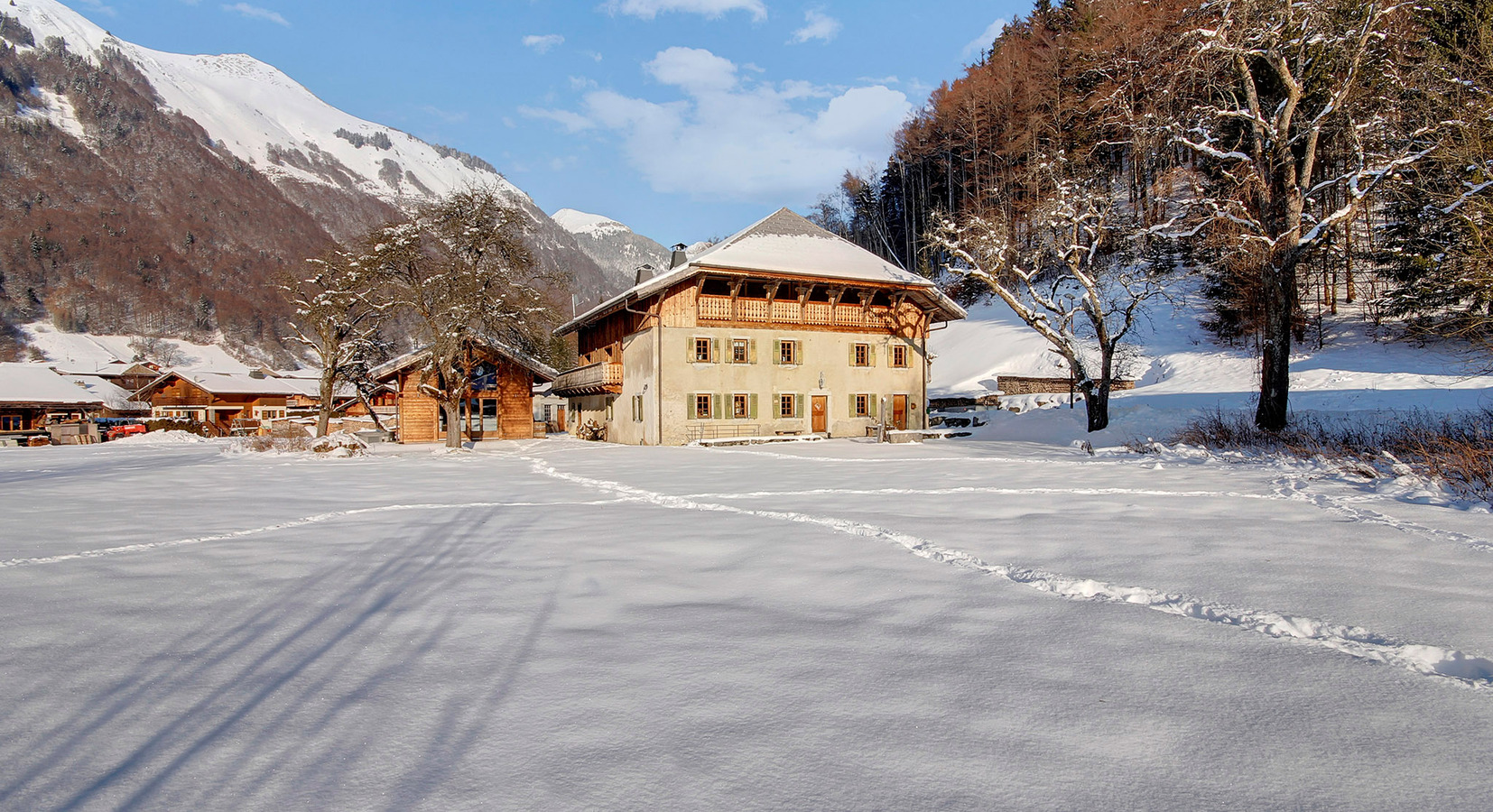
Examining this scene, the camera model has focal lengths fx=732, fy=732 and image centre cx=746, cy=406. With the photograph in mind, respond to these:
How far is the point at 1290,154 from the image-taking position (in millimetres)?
15336

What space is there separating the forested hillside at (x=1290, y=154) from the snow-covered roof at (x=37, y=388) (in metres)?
53.1

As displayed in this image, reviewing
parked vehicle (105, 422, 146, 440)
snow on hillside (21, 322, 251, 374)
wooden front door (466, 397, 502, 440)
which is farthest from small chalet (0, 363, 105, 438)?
snow on hillside (21, 322, 251, 374)

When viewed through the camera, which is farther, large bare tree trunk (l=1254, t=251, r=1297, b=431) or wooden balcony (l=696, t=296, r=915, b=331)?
wooden balcony (l=696, t=296, r=915, b=331)

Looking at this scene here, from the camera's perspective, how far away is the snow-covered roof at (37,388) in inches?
1725

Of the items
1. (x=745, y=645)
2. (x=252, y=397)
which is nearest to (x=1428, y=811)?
(x=745, y=645)

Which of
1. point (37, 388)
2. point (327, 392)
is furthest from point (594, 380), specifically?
point (37, 388)

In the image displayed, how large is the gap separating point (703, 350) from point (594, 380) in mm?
6776

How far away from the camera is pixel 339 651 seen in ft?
13.1

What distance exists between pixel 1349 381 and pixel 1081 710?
31.1m

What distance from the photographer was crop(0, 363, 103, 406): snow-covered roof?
144ft

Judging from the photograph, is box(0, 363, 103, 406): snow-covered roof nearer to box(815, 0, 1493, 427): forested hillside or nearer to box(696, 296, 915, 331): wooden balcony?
box(696, 296, 915, 331): wooden balcony

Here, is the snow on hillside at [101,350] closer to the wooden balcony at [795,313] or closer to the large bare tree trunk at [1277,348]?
the wooden balcony at [795,313]

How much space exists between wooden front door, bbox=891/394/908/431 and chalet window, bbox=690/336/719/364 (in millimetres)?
8284

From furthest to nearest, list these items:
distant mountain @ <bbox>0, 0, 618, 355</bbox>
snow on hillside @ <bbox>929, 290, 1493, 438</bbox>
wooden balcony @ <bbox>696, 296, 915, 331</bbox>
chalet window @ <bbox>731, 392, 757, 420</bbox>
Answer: distant mountain @ <bbox>0, 0, 618, 355</bbox>, chalet window @ <bbox>731, 392, 757, 420</bbox>, wooden balcony @ <bbox>696, 296, 915, 331</bbox>, snow on hillside @ <bbox>929, 290, 1493, 438</bbox>
